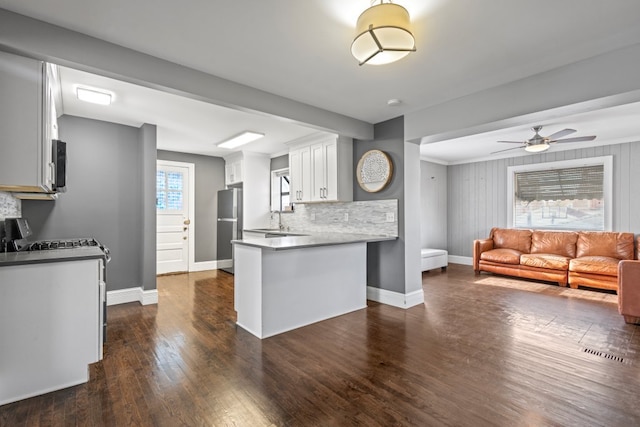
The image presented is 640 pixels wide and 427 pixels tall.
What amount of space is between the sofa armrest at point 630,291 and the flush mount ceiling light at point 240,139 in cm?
481

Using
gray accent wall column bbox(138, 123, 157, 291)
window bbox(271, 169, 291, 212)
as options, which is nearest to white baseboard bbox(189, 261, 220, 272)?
window bbox(271, 169, 291, 212)

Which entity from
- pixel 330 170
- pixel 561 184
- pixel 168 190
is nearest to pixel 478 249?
pixel 561 184

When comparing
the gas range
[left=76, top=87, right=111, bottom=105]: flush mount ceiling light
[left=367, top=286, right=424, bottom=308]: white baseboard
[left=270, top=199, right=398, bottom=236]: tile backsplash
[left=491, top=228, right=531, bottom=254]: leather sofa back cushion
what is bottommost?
[left=367, top=286, right=424, bottom=308]: white baseboard

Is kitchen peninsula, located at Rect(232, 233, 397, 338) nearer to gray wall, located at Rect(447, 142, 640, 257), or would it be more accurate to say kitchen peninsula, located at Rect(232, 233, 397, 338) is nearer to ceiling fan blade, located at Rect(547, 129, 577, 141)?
ceiling fan blade, located at Rect(547, 129, 577, 141)

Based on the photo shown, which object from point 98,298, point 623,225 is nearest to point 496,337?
point 98,298

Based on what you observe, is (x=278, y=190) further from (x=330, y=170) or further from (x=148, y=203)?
(x=148, y=203)

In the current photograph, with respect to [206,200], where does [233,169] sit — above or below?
above

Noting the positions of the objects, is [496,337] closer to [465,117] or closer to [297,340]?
[297,340]

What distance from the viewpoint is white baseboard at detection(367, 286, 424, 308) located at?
157 inches

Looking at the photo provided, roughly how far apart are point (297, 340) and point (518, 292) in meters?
3.70

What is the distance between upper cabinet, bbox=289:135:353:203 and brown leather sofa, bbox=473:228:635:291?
3424 mm

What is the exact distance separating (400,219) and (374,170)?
770 millimetres

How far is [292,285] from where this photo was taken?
10.7 ft

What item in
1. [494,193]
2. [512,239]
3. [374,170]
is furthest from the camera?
[494,193]
